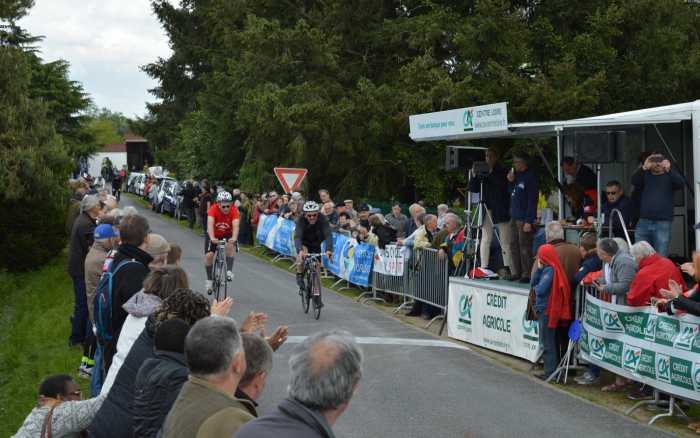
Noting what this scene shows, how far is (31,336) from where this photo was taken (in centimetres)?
1672

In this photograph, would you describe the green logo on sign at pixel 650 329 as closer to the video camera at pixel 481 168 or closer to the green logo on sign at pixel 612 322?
the green logo on sign at pixel 612 322

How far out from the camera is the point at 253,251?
32.2 meters

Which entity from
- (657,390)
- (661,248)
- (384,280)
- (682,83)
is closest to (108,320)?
(657,390)

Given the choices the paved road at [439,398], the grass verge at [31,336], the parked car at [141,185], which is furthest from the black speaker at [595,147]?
the parked car at [141,185]

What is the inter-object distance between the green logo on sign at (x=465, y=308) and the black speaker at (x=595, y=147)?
296cm

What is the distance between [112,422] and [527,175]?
1055 centimetres

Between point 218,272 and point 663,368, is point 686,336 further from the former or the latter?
point 218,272

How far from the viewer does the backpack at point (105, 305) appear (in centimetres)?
795

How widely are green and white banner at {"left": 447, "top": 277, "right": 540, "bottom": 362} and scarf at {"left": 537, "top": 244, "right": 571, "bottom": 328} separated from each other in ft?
2.49

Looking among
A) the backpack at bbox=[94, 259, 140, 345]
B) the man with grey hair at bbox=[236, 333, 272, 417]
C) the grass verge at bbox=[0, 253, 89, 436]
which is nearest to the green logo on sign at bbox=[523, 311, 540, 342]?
the grass verge at bbox=[0, 253, 89, 436]

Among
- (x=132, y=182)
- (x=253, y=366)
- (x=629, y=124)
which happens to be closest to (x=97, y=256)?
(x=253, y=366)

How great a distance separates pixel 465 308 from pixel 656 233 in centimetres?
343

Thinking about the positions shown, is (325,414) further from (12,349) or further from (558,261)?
(12,349)

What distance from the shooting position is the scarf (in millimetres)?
12609
